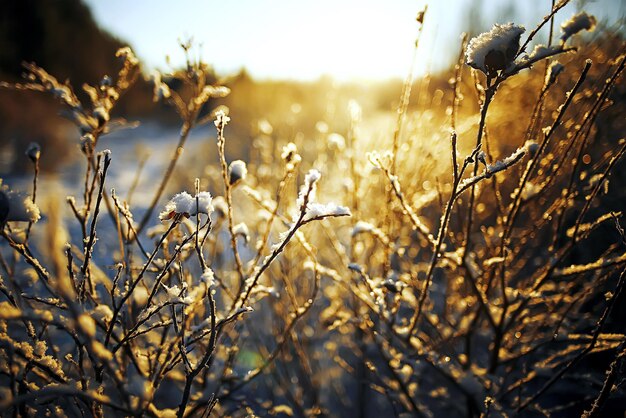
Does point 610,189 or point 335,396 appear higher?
point 610,189

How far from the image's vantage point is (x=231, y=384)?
1.44 m

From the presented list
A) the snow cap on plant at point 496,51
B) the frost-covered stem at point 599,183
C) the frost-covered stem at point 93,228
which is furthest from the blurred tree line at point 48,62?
the frost-covered stem at point 599,183

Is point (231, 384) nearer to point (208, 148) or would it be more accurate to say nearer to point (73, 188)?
point (73, 188)

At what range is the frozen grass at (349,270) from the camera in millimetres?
816

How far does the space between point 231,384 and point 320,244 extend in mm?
1660

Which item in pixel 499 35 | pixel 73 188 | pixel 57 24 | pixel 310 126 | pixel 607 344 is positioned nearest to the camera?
pixel 499 35

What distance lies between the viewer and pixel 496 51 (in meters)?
0.74

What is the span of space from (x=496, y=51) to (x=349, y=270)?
3.32ft

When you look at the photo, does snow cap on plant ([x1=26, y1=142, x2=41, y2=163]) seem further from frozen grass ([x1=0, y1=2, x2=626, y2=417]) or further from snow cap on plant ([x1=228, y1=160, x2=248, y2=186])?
snow cap on plant ([x1=228, y1=160, x2=248, y2=186])

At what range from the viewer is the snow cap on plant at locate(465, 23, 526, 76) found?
744 mm

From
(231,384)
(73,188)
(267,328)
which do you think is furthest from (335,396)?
(73,188)

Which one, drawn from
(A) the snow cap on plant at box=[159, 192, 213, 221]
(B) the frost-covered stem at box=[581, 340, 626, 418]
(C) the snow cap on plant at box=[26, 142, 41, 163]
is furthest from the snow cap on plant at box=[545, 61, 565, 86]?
(C) the snow cap on plant at box=[26, 142, 41, 163]

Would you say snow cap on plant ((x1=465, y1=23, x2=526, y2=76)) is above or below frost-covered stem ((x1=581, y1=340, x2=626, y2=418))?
above

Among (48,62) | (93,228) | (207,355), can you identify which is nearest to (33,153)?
(93,228)
